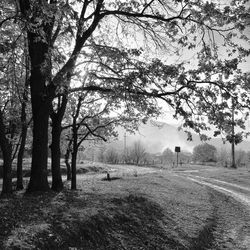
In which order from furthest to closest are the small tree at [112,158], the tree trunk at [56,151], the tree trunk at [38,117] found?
the small tree at [112,158], the tree trunk at [56,151], the tree trunk at [38,117]

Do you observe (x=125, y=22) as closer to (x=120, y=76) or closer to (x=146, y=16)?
(x=146, y=16)

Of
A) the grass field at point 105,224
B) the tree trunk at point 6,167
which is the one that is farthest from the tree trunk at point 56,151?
the grass field at point 105,224

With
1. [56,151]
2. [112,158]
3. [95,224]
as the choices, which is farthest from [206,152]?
[95,224]

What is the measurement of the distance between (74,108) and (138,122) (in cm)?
459

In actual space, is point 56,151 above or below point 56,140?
below

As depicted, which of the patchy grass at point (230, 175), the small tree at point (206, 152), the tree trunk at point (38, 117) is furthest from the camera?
the small tree at point (206, 152)

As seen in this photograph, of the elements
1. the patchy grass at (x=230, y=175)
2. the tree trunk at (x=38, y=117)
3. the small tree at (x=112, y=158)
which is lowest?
the patchy grass at (x=230, y=175)

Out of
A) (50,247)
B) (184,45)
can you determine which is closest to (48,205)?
(50,247)

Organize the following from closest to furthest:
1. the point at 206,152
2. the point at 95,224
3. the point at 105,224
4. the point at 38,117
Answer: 1. the point at 95,224
2. the point at 105,224
3. the point at 38,117
4. the point at 206,152

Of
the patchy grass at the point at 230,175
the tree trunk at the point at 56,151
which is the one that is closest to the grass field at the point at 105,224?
the tree trunk at the point at 56,151

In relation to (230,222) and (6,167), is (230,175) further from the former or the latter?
(6,167)

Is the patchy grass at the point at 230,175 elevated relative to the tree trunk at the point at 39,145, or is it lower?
lower

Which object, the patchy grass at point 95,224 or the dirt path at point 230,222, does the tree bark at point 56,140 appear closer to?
the patchy grass at point 95,224

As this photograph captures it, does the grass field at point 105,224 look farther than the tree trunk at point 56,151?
Result: No
